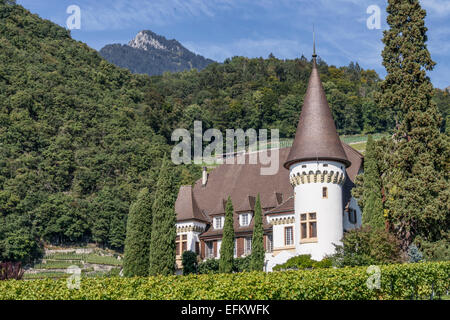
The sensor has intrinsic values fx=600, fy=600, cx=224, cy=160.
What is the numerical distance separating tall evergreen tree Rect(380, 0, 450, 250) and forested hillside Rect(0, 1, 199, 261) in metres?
44.7

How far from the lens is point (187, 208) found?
4469 cm

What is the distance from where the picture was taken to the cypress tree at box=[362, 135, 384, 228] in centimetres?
3478

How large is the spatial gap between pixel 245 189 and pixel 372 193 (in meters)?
12.4

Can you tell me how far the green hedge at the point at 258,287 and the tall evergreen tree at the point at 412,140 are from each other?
8.95m

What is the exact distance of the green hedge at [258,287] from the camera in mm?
17984

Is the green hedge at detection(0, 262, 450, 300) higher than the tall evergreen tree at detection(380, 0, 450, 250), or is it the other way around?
the tall evergreen tree at detection(380, 0, 450, 250)

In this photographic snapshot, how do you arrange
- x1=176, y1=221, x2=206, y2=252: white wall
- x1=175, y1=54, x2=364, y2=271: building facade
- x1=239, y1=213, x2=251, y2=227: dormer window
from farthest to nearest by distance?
1. x1=176, y1=221, x2=206, y2=252: white wall
2. x1=239, y1=213, x2=251, y2=227: dormer window
3. x1=175, y1=54, x2=364, y2=271: building facade

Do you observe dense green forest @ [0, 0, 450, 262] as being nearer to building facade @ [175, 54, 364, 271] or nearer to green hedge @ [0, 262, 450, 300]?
building facade @ [175, 54, 364, 271]

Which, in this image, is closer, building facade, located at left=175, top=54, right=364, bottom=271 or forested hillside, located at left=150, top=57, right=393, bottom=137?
building facade, located at left=175, top=54, right=364, bottom=271

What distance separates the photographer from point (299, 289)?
66.0 ft

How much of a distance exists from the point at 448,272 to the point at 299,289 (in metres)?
9.73

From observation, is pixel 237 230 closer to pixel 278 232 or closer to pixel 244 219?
pixel 244 219

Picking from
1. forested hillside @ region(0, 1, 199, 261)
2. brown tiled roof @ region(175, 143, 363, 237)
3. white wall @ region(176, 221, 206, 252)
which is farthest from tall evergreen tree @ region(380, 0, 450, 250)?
forested hillside @ region(0, 1, 199, 261)

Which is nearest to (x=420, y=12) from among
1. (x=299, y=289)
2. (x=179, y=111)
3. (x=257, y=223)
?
(x=257, y=223)
